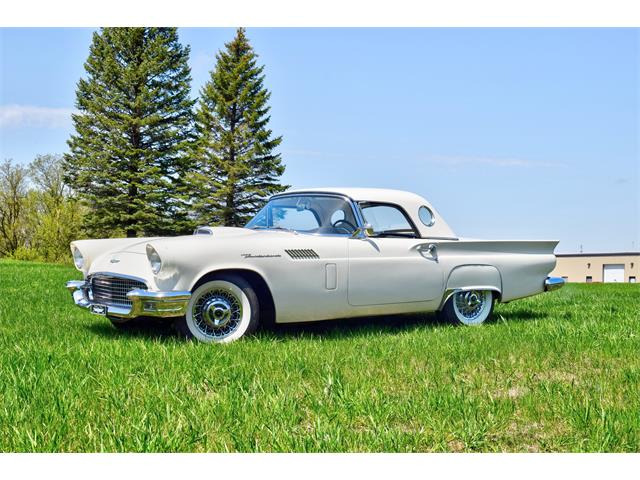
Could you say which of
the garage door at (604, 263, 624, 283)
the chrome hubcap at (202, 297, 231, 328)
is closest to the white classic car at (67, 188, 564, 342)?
the chrome hubcap at (202, 297, 231, 328)

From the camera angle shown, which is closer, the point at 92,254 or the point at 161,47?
the point at 92,254

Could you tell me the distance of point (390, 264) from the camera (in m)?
6.68

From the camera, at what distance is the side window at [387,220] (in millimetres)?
7059

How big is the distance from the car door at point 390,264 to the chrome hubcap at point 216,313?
117 cm

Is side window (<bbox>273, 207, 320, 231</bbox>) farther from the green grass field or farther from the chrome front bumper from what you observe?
the chrome front bumper

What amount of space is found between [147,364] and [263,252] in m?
1.61

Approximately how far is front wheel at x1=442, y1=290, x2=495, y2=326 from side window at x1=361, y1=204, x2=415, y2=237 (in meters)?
0.88

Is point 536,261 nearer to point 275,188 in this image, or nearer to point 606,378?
point 606,378

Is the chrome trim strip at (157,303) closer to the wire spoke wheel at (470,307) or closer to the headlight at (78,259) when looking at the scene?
the headlight at (78,259)

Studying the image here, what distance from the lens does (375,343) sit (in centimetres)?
590

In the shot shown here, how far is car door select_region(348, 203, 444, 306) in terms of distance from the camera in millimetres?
6473

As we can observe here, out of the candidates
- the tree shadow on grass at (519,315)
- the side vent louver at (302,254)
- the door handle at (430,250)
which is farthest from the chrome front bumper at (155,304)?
the tree shadow on grass at (519,315)

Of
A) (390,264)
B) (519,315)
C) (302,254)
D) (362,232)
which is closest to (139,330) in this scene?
(302,254)

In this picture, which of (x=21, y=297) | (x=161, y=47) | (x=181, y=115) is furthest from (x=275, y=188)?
(x=21, y=297)
